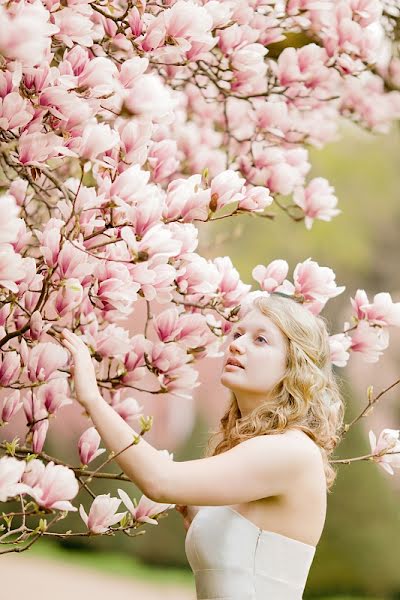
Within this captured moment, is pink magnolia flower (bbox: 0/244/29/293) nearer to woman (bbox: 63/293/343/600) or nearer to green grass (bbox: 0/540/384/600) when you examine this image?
woman (bbox: 63/293/343/600)

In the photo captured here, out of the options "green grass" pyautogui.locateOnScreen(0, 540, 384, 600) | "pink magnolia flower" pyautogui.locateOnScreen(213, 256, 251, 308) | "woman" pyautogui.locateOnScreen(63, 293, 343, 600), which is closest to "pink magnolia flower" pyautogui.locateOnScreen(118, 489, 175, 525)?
"woman" pyautogui.locateOnScreen(63, 293, 343, 600)

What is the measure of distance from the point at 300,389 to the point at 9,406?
59 centimetres

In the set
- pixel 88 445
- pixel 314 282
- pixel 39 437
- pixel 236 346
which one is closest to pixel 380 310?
pixel 314 282

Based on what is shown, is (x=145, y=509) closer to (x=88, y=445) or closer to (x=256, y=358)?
(x=88, y=445)

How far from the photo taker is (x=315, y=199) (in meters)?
2.50

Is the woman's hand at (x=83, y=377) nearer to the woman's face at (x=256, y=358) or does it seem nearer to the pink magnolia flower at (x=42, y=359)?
the pink magnolia flower at (x=42, y=359)

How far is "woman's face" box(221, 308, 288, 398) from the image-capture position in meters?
1.97

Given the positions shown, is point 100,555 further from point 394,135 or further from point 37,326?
point 37,326

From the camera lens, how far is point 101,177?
1.75m

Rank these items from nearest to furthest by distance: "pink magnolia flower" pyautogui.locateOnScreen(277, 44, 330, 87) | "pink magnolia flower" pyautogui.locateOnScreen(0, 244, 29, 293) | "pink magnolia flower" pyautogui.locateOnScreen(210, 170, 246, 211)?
1. "pink magnolia flower" pyautogui.locateOnScreen(0, 244, 29, 293)
2. "pink magnolia flower" pyautogui.locateOnScreen(210, 170, 246, 211)
3. "pink magnolia flower" pyautogui.locateOnScreen(277, 44, 330, 87)

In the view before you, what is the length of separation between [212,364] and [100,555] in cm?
222

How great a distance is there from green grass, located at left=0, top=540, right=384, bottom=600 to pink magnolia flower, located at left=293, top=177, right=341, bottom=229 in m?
6.31

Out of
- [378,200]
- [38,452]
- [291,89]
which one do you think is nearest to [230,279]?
[38,452]

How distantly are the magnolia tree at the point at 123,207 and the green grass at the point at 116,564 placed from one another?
6.27m
